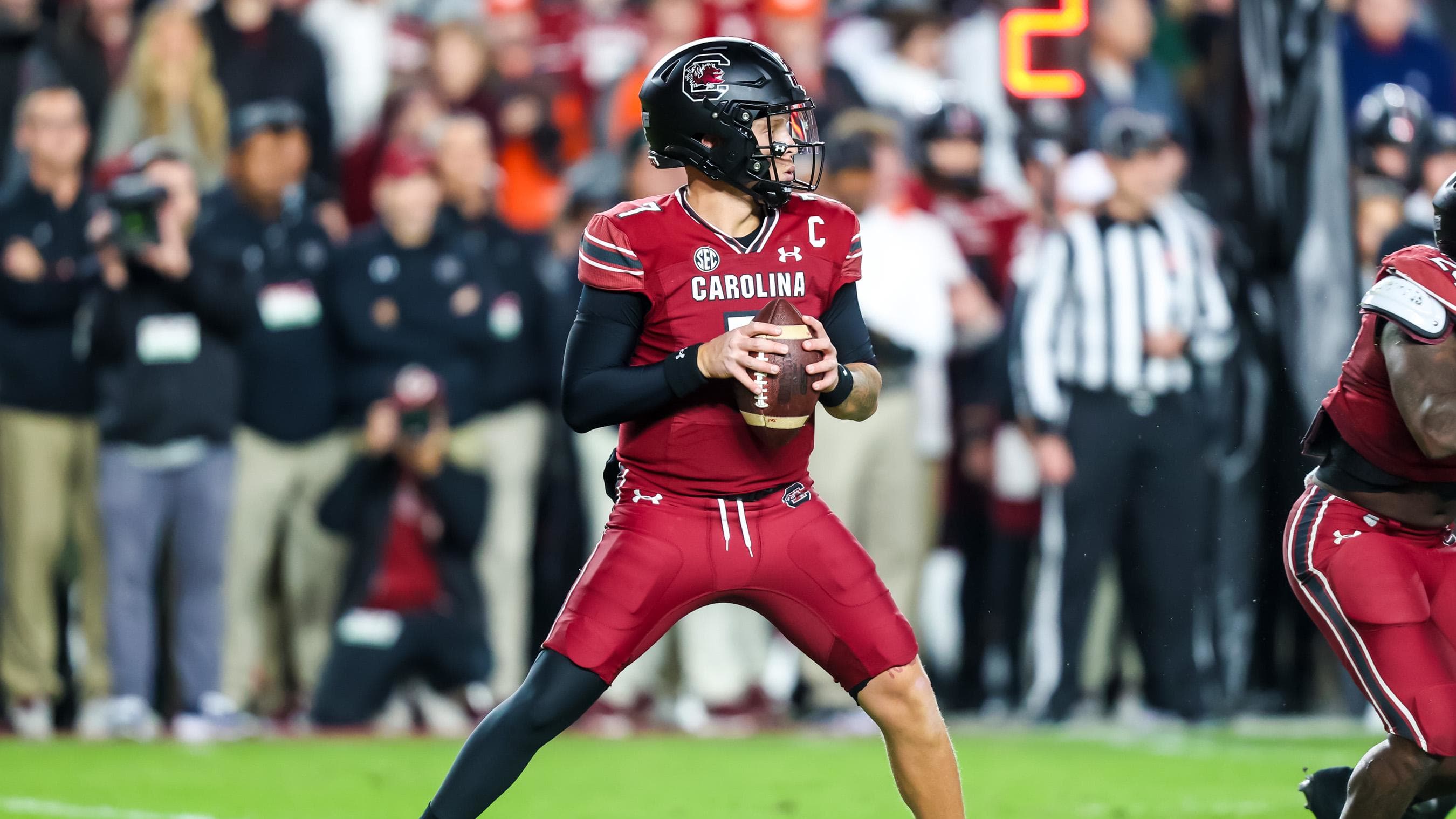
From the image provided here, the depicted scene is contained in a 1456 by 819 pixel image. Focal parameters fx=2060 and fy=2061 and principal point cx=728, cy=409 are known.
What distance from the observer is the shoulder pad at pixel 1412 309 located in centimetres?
484

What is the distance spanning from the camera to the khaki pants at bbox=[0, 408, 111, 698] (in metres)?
9.02

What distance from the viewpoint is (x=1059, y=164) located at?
10.2 metres

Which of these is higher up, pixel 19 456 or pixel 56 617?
pixel 19 456

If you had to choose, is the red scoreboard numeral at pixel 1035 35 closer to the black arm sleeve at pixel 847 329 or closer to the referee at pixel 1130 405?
the black arm sleeve at pixel 847 329

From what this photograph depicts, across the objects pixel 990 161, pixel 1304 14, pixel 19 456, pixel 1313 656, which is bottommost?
pixel 1313 656

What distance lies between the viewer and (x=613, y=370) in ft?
15.9

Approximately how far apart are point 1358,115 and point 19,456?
6266 mm

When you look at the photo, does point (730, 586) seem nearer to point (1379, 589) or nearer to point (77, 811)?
point (1379, 589)

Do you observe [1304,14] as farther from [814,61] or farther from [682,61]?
[682,61]

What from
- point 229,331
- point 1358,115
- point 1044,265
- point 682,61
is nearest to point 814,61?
point 1044,265

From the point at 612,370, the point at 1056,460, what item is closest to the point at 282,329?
the point at 1056,460

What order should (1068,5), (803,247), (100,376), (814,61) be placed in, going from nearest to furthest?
(803,247) → (1068,5) → (100,376) → (814,61)

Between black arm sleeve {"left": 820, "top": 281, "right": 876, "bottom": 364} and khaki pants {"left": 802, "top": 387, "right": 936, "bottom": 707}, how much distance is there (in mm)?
4314

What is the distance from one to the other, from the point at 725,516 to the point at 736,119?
94 cm
